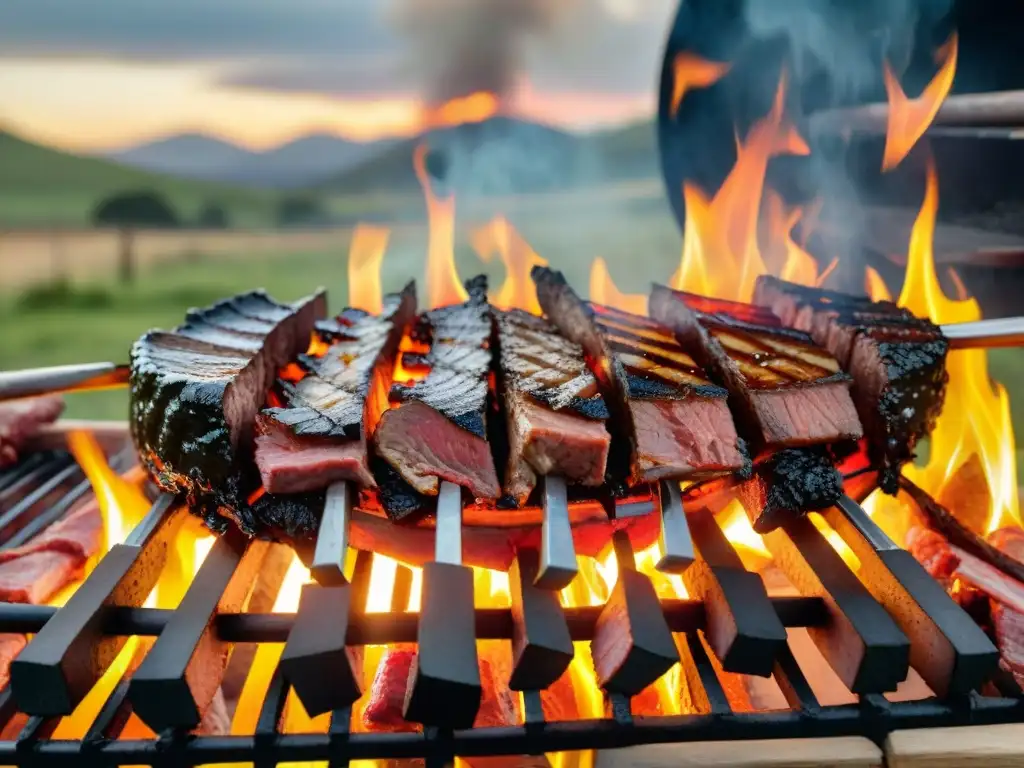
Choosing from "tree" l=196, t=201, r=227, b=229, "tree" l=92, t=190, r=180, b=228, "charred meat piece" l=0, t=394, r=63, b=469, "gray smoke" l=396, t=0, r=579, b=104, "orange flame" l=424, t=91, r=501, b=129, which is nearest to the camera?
"charred meat piece" l=0, t=394, r=63, b=469

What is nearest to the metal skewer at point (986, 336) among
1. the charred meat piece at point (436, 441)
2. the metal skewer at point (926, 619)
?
the metal skewer at point (926, 619)

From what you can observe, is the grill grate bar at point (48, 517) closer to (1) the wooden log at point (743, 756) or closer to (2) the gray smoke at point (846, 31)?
(1) the wooden log at point (743, 756)

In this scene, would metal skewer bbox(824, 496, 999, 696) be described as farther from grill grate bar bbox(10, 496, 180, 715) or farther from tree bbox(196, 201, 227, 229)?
tree bbox(196, 201, 227, 229)

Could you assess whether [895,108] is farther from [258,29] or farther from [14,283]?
[14,283]

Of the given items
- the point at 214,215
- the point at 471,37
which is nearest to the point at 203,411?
the point at 471,37

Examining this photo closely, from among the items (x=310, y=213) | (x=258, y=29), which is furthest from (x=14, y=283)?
(x=258, y=29)

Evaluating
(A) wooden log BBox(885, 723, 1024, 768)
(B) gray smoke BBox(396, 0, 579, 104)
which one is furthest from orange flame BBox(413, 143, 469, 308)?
(A) wooden log BBox(885, 723, 1024, 768)

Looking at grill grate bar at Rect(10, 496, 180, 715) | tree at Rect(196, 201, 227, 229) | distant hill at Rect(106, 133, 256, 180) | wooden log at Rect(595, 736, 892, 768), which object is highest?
distant hill at Rect(106, 133, 256, 180)
